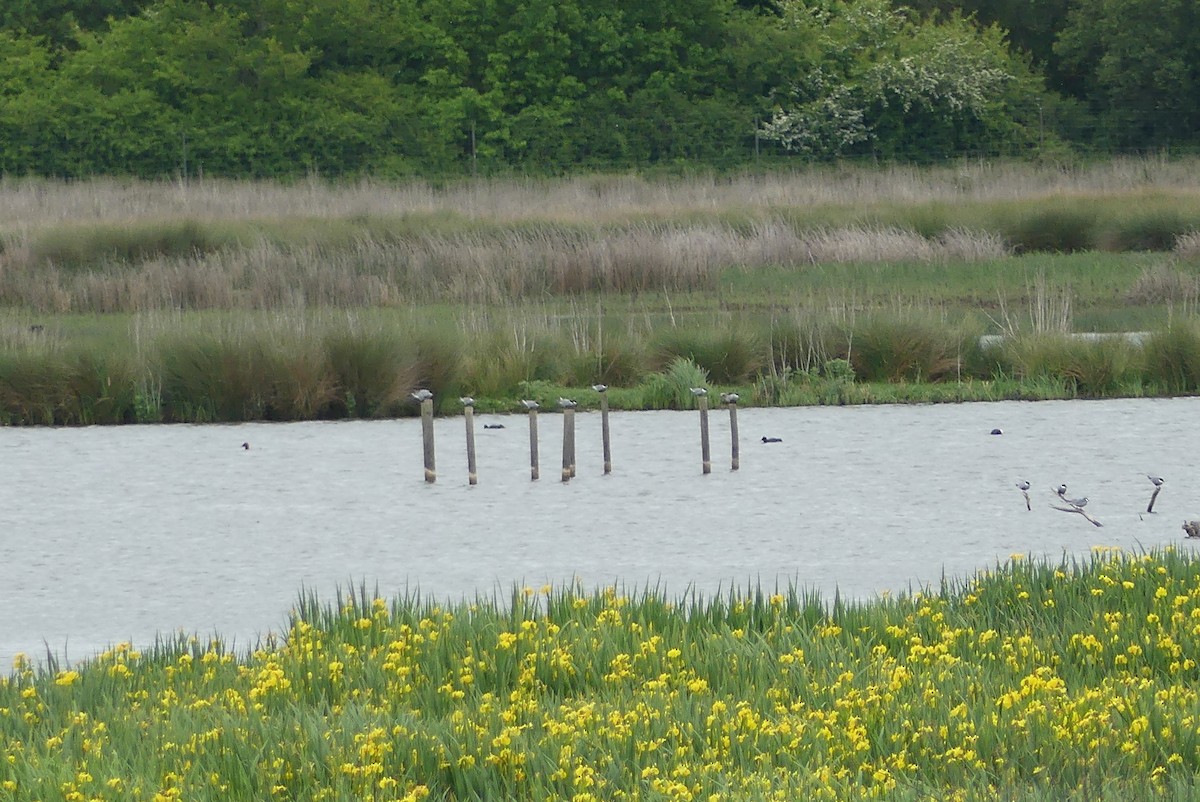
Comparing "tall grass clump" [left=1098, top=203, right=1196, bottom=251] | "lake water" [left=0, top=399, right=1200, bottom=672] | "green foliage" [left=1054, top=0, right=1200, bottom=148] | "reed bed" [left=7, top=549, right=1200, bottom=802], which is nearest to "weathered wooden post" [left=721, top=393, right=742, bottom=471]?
"lake water" [left=0, top=399, right=1200, bottom=672]

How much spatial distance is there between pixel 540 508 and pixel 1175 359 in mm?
6684

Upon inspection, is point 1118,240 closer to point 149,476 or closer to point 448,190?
point 448,190

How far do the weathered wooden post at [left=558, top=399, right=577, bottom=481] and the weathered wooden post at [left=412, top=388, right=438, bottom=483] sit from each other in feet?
2.41

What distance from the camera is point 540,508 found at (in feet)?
29.1

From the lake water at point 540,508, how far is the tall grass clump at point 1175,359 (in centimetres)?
69

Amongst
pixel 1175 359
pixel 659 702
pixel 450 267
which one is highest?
pixel 450 267

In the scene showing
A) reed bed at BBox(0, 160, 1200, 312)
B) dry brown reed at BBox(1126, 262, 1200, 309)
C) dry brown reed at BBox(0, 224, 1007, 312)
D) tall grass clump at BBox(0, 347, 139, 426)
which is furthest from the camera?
reed bed at BBox(0, 160, 1200, 312)

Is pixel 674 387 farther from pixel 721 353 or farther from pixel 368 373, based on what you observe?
pixel 368 373

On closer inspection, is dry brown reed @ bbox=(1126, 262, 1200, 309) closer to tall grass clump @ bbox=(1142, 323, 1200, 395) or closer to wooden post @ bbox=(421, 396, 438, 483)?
tall grass clump @ bbox=(1142, 323, 1200, 395)

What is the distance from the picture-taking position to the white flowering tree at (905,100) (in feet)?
114

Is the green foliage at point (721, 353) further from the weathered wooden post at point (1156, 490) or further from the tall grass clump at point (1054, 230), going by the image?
the tall grass clump at point (1054, 230)

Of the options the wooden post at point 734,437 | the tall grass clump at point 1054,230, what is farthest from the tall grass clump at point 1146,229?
the wooden post at point 734,437

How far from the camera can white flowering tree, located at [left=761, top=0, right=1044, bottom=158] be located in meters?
34.9

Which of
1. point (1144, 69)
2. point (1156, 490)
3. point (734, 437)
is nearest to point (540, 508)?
point (734, 437)
